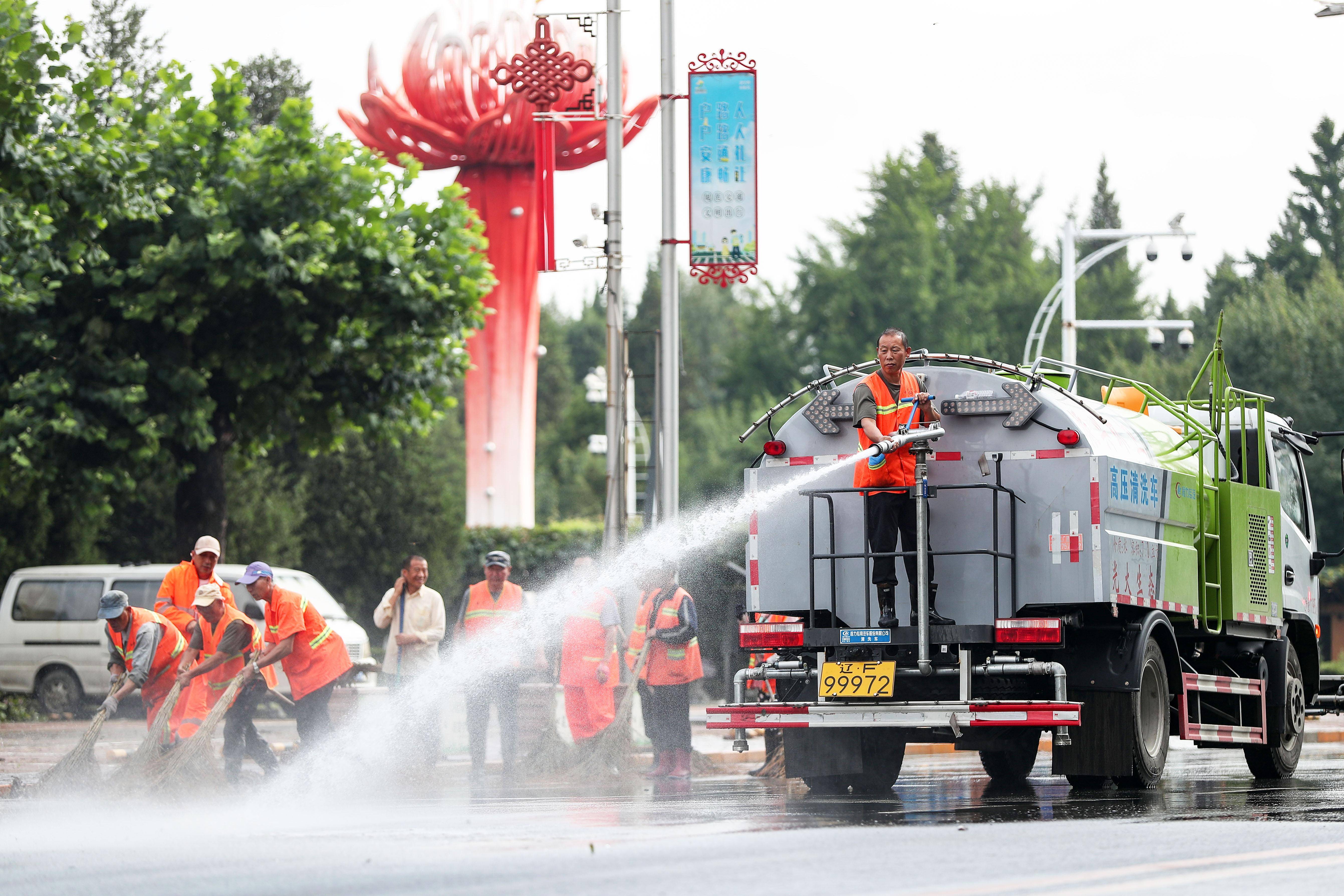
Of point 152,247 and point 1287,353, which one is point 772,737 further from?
point 1287,353

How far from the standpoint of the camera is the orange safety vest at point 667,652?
49.0 ft

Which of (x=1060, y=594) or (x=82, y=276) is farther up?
(x=82, y=276)

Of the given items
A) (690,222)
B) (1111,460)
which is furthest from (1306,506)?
(690,222)

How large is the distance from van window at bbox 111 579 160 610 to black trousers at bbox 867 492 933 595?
15.5m

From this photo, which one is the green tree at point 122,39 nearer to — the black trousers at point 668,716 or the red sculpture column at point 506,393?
the red sculpture column at point 506,393

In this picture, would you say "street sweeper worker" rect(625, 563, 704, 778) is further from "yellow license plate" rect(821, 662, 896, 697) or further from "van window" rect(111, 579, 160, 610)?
"van window" rect(111, 579, 160, 610)

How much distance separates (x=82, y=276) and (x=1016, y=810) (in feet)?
57.0

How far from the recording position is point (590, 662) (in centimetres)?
1523

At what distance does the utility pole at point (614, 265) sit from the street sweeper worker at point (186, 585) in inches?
136

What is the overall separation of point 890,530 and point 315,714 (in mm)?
4128

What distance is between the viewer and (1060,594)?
1169 centimetres

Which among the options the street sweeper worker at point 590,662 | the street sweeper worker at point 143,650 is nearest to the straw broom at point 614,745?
the street sweeper worker at point 590,662

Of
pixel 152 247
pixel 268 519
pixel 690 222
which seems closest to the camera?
pixel 690 222

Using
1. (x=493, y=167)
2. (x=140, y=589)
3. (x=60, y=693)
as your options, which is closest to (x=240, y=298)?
(x=140, y=589)
